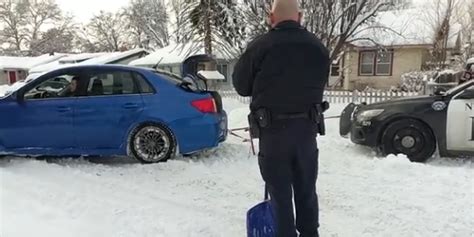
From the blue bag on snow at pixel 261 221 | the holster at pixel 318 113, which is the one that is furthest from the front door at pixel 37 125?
the holster at pixel 318 113

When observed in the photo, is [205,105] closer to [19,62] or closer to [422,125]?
[422,125]

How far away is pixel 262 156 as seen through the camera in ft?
9.52

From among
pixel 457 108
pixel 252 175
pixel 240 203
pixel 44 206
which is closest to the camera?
pixel 44 206

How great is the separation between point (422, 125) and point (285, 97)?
4013 millimetres

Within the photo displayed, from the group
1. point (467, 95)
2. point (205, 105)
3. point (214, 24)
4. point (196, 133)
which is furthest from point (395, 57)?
point (196, 133)

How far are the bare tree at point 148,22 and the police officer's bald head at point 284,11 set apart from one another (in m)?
39.1

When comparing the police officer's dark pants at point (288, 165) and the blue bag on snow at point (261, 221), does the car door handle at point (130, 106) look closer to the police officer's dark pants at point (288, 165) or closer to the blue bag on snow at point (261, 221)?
the blue bag on snow at point (261, 221)

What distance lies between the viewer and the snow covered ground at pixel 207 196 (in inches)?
143

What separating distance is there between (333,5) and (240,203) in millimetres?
10039

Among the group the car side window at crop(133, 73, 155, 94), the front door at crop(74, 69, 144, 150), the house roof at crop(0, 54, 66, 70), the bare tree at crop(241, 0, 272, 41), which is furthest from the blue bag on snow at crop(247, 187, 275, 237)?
the house roof at crop(0, 54, 66, 70)

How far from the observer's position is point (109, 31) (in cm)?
5141

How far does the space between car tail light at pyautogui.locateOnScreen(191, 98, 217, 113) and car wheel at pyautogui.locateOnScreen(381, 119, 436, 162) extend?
251cm

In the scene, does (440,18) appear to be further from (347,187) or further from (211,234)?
(211,234)

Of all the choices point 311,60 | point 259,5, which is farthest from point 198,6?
point 311,60
